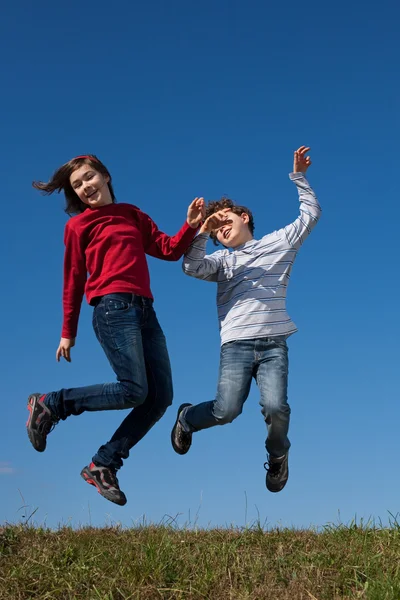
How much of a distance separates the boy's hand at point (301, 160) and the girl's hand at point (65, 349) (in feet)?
9.44

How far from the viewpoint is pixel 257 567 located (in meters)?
5.74

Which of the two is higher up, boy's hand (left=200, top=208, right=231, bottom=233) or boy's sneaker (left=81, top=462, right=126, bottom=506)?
boy's hand (left=200, top=208, right=231, bottom=233)

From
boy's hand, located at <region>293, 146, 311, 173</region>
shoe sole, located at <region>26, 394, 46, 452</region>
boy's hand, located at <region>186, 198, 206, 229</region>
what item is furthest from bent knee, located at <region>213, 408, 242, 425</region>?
boy's hand, located at <region>293, 146, 311, 173</region>

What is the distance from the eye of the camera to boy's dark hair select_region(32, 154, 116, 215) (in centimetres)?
737

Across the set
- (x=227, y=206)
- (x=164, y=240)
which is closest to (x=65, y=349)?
(x=164, y=240)

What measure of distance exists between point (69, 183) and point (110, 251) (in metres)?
1.07

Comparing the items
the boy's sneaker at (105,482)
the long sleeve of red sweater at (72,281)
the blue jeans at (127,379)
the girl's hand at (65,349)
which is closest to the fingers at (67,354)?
the girl's hand at (65,349)

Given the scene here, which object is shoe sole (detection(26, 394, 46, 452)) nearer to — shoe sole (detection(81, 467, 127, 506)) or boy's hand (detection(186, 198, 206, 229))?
shoe sole (detection(81, 467, 127, 506))

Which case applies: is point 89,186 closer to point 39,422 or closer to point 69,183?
point 69,183

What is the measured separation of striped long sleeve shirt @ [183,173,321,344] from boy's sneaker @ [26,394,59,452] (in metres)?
1.84

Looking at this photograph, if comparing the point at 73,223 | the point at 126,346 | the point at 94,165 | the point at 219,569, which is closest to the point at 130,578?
the point at 219,569

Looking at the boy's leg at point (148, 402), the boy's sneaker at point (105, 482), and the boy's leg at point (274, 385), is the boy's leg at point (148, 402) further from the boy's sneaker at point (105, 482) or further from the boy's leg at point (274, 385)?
the boy's leg at point (274, 385)

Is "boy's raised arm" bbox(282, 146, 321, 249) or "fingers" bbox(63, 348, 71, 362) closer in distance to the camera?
"fingers" bbox(63, 348, 71, 362)

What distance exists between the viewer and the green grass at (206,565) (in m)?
5.44
